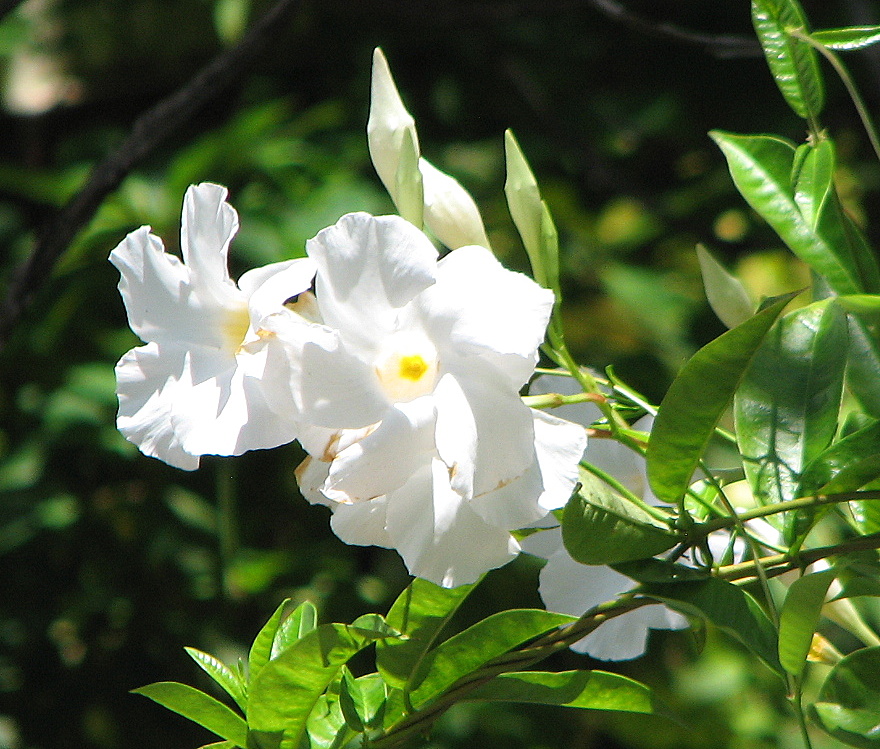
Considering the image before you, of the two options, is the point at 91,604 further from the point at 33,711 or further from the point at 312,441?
the point at 312,441

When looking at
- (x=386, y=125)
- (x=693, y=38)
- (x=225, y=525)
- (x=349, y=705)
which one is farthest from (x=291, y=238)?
(x=349, y=705)

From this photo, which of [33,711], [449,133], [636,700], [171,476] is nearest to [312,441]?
[636,700]

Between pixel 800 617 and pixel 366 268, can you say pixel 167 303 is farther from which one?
pixel 800 617

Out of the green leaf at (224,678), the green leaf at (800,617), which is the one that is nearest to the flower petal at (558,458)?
the green leaf at (800,617)

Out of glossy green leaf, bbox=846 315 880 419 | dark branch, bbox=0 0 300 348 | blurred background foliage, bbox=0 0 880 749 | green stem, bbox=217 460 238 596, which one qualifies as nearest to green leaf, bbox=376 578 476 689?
glossy green leaf, bbox=846 315 880 419

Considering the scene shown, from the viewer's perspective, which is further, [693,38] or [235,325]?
[693,38]

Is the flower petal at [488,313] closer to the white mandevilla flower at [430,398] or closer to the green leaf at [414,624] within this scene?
the white mandevilla flower at [430,398]
